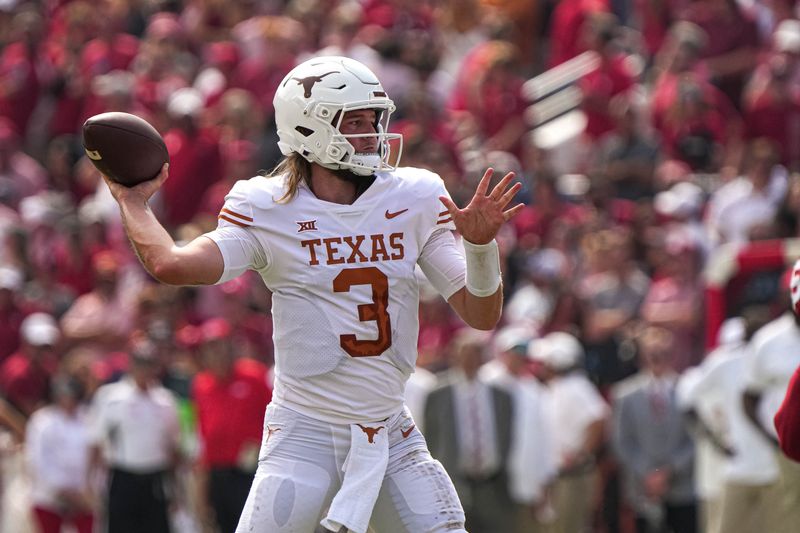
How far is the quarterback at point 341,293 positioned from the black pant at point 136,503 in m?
5.59

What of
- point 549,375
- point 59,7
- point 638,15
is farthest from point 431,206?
point 59,7

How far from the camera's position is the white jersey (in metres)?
5.02

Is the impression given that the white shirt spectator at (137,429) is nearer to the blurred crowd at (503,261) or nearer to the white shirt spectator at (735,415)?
the blurred crowd at (503,261)

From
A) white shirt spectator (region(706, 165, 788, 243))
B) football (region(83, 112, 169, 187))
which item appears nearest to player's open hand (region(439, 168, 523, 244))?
football (region(83, 112, 169, 187))

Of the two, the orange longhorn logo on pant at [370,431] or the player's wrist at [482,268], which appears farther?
the orange longhorn logo on pant at [370,431]

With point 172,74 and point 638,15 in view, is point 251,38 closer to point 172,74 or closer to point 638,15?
point 172,74

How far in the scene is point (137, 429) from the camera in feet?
34.7

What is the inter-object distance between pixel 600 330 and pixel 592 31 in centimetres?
315

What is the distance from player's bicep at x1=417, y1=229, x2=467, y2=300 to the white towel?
1.58 feet

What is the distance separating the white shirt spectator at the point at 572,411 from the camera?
406 inches

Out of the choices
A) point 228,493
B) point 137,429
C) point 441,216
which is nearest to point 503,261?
point 228,493

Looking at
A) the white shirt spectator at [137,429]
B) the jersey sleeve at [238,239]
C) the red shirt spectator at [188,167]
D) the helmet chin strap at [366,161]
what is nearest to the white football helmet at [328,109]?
the helmet chin strap at [366,161]

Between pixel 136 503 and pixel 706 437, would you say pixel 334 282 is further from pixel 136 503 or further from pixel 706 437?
pixel 136 503

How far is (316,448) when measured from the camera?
504cm
